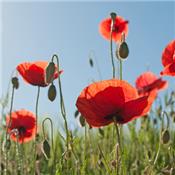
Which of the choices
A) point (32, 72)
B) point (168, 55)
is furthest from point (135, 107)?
point (32, 72)

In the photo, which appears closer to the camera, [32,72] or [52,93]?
[52,93]

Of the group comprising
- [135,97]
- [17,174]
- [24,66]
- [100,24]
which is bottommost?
[17,174]

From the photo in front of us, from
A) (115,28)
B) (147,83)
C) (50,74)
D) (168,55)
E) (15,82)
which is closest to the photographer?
(50,74)

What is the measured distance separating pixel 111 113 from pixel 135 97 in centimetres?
9

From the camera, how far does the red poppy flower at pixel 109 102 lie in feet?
4.50

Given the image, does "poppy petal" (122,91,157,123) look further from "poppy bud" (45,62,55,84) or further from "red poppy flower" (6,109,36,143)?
"red poppy flower" (6,109,36,143)

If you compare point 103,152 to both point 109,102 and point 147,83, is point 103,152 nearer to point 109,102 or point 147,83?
point 109,102

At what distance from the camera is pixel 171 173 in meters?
1.56

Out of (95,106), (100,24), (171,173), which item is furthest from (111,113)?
(100,24)

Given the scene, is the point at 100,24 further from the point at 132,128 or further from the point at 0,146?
the point at 0,146

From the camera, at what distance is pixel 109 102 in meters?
1.41

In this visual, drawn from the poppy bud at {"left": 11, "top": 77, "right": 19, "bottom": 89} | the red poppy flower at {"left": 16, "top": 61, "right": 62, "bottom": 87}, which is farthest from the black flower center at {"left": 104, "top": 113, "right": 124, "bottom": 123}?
the poppy bud at {"left": 11, "top": 77, "right": 19, "bottom": 89}

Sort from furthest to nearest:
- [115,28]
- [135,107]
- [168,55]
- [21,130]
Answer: [115,28]
[21,130]
[168,55]
[135,107]

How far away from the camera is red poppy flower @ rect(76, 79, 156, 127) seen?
4.50 feet
